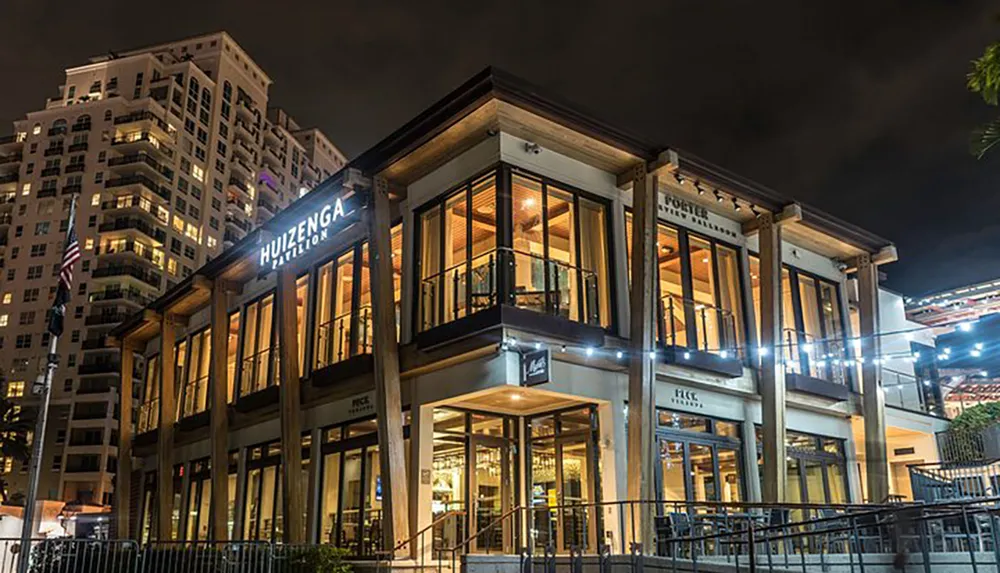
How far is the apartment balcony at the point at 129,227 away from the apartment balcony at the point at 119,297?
5258 millimetres

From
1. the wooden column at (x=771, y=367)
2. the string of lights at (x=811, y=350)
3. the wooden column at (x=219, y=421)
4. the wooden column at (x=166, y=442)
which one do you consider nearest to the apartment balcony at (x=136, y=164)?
the wooden column at (x=166, y=442)

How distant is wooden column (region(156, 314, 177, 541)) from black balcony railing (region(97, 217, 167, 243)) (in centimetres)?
5067

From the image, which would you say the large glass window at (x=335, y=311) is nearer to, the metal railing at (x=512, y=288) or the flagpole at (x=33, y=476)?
the metal railing at (x=512, y=288)

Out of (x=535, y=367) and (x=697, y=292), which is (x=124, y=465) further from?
(x=697, y=292)

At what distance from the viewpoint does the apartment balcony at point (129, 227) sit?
7188 centimetres

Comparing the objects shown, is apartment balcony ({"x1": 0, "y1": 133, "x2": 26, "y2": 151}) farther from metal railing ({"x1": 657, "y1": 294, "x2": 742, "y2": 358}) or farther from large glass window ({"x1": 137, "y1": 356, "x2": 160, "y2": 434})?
metal railing ({"x1": 657, "y1": 294, "x2": 742, "y2": 358})

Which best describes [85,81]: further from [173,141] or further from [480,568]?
[480,568]

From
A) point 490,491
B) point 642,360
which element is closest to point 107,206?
point 490,491

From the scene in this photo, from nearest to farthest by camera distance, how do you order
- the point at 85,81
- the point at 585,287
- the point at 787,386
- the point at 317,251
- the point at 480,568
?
1. the point at 480,568
2. the point at 585,287
3. the point at 787,386
4. the point at 317,251
5. the point at 85,81

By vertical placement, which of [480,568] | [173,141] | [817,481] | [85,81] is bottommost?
[480,568]

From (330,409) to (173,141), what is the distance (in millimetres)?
68363

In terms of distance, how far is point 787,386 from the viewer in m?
18.3

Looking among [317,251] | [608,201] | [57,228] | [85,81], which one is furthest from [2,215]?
[608,201]

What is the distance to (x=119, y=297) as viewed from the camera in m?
70.2
